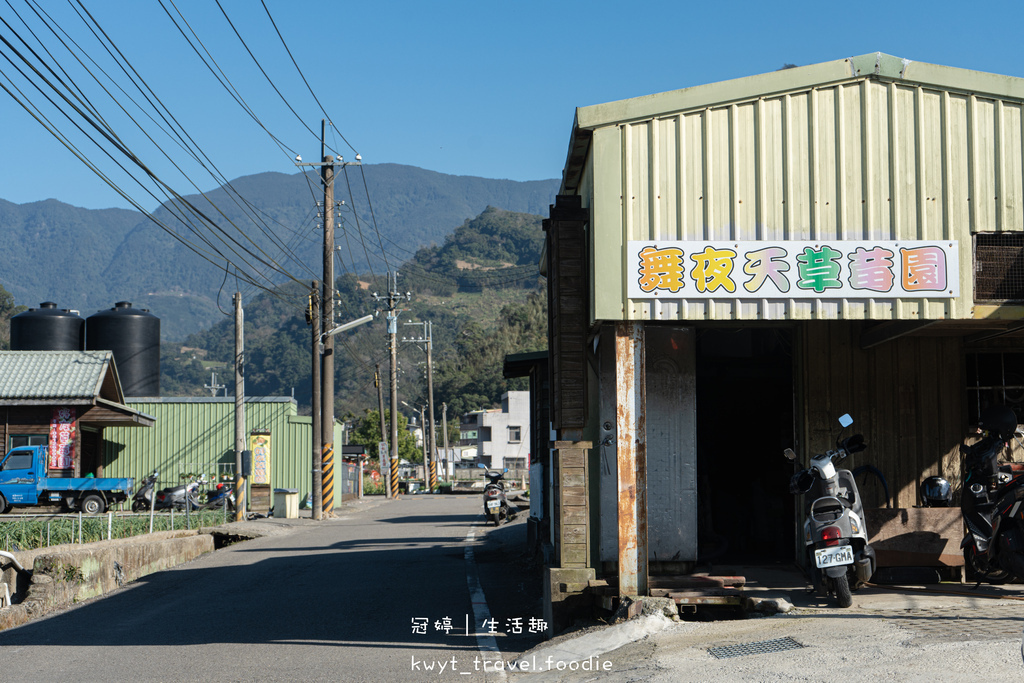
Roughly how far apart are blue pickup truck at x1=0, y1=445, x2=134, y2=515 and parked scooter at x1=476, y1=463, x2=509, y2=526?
37.9ft

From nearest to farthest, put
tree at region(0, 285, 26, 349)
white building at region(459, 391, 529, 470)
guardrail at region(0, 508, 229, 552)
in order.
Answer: guardrail at region(0, 508, 229, 552), tree at region(0, 285, 26, 349), white building at region(459, 391, 529, 470)

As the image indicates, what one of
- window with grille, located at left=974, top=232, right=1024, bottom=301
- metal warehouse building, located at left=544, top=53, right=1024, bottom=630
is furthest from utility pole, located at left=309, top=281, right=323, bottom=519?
window with grille, located at left=974, top=232, right=1024, bottom=301

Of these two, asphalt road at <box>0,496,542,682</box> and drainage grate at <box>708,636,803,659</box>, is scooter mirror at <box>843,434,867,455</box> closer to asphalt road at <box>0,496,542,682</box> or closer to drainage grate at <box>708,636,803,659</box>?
drainage grate at <box>708,636,803,659</box>

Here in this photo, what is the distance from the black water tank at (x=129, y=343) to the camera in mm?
39469

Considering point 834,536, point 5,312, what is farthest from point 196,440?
point 5,312

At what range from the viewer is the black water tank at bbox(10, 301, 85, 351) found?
38844 millimetres

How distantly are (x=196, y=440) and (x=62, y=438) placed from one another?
197 inches

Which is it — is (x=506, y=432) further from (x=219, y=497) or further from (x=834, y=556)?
(x=834, y=556)

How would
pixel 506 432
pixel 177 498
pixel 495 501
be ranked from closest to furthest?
pixel 495 501 < pixel 177 498 < pixel 506 432

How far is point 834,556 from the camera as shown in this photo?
744cm

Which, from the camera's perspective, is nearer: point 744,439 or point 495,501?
point 744,439

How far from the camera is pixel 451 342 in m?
138

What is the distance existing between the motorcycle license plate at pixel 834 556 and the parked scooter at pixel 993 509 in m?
1.47

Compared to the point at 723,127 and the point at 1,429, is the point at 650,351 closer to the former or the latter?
the point at 723,127
